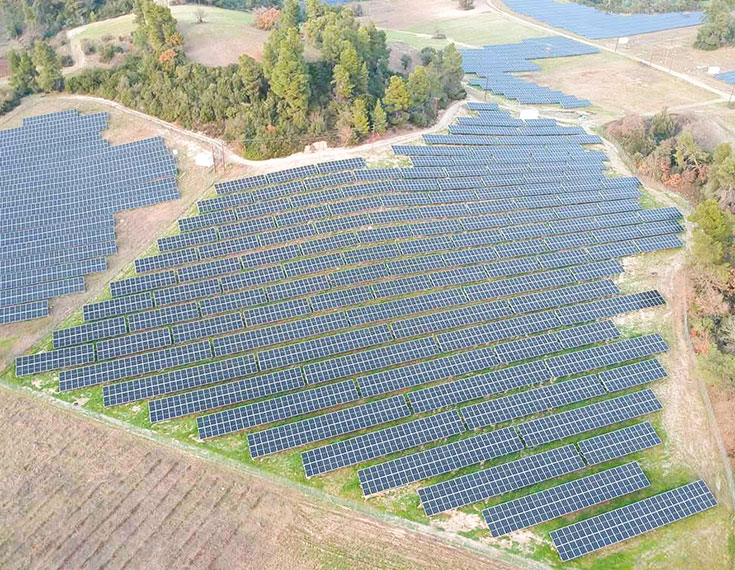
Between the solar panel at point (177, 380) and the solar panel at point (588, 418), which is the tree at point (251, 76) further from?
the solar panel at point (588, 418)

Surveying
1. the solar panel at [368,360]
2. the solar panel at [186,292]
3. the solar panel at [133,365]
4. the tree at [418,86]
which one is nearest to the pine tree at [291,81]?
the tree at [418,86]

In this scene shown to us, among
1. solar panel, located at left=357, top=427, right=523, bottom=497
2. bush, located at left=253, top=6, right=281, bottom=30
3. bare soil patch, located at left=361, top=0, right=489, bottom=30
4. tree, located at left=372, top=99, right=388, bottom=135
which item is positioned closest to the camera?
solar panel, located at left=357, top=427, right=523, bottom=497

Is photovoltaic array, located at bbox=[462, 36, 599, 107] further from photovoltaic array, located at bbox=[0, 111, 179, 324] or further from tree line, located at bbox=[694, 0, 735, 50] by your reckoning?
photovoltaic array, located at bbox=[0, 111, 179, 324]

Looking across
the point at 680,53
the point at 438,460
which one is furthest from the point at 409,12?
the point at 438,460

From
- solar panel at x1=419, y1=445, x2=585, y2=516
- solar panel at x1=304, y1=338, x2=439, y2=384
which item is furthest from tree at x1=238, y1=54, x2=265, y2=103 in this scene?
solar panel at x1=419, y1=445, x2=585, y2=516

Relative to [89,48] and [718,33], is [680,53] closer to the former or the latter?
[718,33]

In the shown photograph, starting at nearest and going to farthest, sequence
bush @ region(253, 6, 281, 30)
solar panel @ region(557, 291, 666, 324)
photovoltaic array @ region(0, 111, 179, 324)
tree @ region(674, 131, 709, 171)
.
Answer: solar panel @ region(557, 291, 666, 324) → photovoltaic array @ region(0, 111, 179, 324) → tree @ region(674, 131, 709, 171) → bush @ region(253, 6, 281, 30)

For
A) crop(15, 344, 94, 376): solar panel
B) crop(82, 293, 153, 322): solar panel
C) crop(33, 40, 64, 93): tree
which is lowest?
crop(15, 344, 94, 376): solar panel

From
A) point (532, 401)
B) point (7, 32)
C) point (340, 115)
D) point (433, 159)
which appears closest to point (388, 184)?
point (433, 159)
